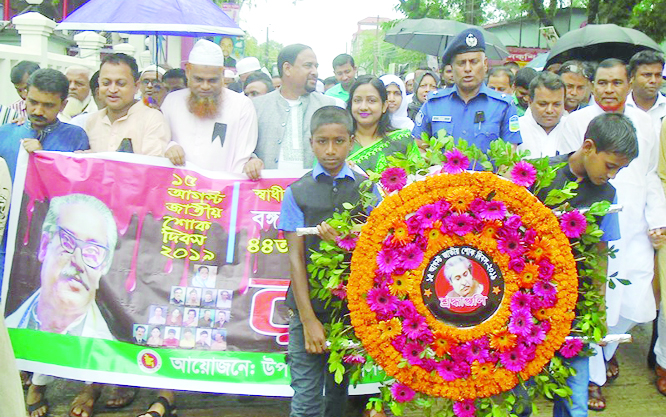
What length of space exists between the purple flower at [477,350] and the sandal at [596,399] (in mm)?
2021

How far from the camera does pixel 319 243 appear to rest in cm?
374

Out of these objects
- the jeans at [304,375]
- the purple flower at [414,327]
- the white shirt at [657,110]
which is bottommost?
the jeans at [304,375]

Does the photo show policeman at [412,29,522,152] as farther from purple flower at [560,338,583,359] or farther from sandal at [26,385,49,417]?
sandal at [26,385,49,417]

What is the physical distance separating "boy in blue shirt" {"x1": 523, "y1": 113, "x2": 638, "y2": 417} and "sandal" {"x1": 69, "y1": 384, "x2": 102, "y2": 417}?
272 cm

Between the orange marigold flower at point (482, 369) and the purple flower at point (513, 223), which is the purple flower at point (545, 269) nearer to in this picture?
the purple flower at point (513, 223)

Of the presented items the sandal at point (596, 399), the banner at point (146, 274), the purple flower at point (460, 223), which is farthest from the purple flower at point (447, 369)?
the sandal at point (596, 399)

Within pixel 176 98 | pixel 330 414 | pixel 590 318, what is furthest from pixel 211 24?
pixel 590 318

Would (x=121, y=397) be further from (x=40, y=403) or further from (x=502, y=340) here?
(x=502, y=340)

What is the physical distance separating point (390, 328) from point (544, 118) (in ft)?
8.41

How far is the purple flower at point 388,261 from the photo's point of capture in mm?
3297

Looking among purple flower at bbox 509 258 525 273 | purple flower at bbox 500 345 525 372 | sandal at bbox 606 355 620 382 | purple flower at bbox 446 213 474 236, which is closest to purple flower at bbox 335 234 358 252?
purple flower at bbox 446 213 474 236

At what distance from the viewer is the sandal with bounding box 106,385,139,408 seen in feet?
15.7

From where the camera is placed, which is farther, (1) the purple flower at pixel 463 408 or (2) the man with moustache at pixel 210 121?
(2) the man with moustache at pixel 210 121

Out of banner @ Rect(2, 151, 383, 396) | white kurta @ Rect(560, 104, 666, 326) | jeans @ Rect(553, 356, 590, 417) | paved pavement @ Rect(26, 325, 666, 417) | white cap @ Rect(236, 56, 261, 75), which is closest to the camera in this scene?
jeans @ Rect(553, 356, 590, 417)
